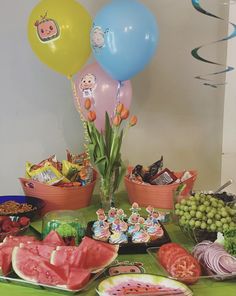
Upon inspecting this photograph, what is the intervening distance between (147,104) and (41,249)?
3.76 feet

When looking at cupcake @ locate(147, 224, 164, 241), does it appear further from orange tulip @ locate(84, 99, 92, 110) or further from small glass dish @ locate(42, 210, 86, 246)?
orange tulip @ locate(84, 99, 92, 110)

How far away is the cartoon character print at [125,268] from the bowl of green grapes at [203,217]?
0.62 feet

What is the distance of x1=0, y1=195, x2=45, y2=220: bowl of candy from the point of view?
1.49 m

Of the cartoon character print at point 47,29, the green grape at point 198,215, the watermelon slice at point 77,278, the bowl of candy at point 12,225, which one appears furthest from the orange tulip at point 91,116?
the watermelon slice at point 77,278

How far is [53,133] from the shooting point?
2.04 m

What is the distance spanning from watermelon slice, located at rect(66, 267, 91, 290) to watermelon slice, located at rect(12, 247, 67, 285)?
0.6 inches

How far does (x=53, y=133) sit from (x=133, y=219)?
0.79 metres

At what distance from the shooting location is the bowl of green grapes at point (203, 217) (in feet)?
4.20

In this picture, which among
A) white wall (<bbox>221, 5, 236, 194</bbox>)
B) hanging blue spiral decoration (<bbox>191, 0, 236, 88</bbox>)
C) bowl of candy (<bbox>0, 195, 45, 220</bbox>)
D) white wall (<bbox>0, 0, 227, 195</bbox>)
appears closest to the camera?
bowl of candy (<bbox>0, 195, 45, 220</bbox>)

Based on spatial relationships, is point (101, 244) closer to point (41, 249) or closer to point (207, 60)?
point (41, 249)

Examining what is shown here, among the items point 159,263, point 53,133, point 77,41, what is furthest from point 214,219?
point 53,133

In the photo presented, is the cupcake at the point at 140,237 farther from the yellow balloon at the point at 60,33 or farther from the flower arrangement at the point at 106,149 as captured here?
the yellow balloon at the point at 60,33

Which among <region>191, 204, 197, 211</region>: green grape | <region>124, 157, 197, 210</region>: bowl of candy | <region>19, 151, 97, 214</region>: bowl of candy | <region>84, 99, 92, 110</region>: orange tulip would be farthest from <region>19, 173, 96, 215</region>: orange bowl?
<region>191, 204, 197, 211</region>: green grape

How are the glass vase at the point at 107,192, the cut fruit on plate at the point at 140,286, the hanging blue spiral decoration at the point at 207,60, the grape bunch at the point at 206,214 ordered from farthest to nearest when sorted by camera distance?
the hanging blue spiral decoration at the point at 207,60
the glass vase at the point at 107,192
the grape bunch at the point at 206,214
the cut fruit on plate at the point at 140,286
